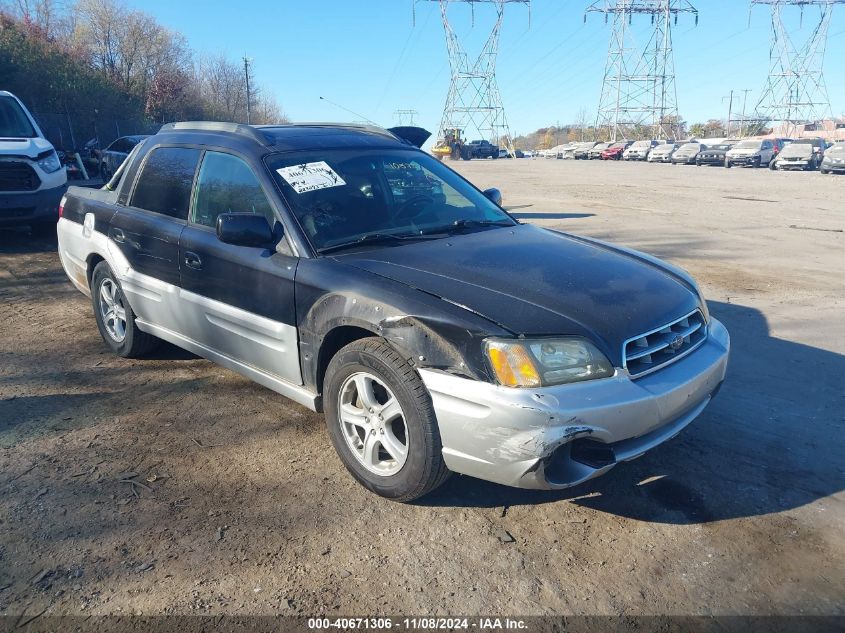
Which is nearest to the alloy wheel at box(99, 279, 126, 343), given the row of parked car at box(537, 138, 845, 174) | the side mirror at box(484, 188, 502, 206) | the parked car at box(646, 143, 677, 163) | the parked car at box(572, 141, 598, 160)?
the side mirror at box(484, 188, 502, 206)

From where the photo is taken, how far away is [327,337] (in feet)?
10.5

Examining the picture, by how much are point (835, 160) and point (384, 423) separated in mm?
32794

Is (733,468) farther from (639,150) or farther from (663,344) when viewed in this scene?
(639,150)

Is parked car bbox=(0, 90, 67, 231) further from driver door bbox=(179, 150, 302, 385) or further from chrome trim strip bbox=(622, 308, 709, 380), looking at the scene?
chrome trim strip bbox=(622, 308, 709, 380)

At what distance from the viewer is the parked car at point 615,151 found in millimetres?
54344

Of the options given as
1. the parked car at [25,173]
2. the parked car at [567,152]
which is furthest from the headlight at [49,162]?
the parked car at [567,152]

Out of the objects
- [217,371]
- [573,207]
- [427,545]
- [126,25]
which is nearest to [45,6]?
[126,25]

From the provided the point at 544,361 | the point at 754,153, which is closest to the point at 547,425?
the point at 544,361

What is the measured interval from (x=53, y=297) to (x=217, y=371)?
10.5 ft

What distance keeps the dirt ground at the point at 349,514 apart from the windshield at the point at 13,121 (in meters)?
6.42

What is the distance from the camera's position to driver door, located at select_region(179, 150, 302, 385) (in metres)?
3.43

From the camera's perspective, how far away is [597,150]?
192 ft

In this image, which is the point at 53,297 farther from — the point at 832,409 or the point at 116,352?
the point at 832,409

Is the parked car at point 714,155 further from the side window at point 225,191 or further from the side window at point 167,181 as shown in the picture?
the side window at point 225,191
